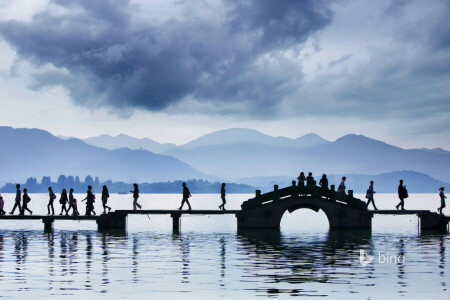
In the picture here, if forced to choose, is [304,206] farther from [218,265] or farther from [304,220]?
[304,220]

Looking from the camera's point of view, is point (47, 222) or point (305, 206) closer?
point (305, 206)

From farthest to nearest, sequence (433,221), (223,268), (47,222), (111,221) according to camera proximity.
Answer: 1. (47,222)
2. (433,221)
3. (111,221)
4. (223,268)

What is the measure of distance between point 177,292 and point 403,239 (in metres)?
27.2

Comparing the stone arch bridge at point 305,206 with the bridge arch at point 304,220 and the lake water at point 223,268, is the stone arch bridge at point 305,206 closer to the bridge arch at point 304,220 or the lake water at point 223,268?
the bridge arch at point 304,220

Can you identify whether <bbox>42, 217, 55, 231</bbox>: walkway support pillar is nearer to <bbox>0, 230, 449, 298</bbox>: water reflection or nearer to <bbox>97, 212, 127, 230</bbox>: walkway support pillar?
<bbox>97, 212, 127, 230</bbox>: walkway support pillar

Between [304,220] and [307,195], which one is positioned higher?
[307,195]

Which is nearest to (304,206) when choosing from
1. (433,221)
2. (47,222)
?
(433,221)

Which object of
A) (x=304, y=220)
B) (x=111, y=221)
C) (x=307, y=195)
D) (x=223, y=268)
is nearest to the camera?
(x=223, y=268)

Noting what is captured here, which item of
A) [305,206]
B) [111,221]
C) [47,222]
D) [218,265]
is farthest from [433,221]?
[47,222]

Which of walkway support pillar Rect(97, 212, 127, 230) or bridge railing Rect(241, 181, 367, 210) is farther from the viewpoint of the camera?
walkway support pillar Rect(97, 212, 127, 230)

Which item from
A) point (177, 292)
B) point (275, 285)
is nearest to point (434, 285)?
point (275, 285)

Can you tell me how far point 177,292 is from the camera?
22.1 metres

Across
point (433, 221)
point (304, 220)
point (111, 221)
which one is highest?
point (111, 221)

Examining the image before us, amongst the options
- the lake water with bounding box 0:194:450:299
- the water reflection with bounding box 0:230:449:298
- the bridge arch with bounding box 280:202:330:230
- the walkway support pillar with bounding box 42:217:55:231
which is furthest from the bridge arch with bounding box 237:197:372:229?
the walkway support pillar with bounding box 42:217:55:231
